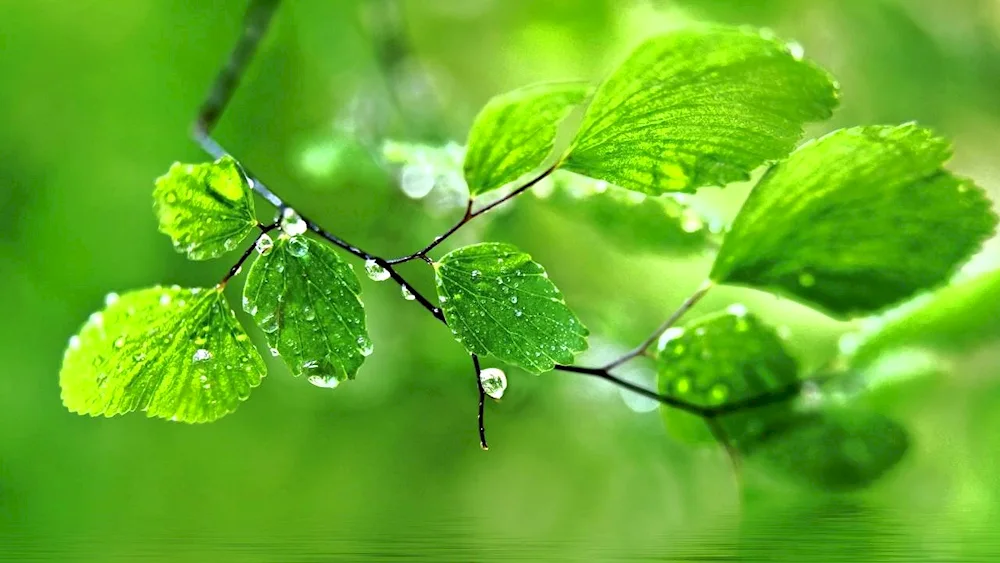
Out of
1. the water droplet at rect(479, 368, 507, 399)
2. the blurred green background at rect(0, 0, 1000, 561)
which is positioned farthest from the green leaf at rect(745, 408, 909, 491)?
the blurred green background at rect(0, 0, 1000, 561)

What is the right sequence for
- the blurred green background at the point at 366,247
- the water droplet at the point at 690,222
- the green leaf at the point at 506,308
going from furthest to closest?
the blurred green background at the point at 366,247
the water droplet at the point at 690,222
the green leaf at the point at 506,308

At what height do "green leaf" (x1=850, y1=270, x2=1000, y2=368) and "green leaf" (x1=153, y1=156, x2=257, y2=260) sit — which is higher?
"green leaf" (x1=850, y1=270, x2=1000, y2=368)

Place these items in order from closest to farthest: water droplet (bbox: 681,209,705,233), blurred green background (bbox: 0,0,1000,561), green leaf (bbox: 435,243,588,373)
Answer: green leaf (bbox: 435,243,588,373) → water droplet (bbox: 681,209,705,233) → blurred green background (bbox: 0,0,1000,561)

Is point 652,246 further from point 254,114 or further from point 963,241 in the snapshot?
point 254,114

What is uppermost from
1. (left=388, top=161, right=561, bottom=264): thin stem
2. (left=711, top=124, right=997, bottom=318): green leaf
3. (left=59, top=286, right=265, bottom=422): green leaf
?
(left=711, top=124, right=997, bottom=318): green leaf

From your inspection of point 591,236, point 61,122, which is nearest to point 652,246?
point 591,236

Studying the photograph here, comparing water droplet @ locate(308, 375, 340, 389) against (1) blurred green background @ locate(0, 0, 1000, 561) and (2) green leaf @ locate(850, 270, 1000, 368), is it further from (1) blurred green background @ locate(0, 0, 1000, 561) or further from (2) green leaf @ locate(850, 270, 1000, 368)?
(1) blurred green background @ locate(0, 0, 1000, 561)

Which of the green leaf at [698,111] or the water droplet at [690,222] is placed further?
the water droplet at [690,222]

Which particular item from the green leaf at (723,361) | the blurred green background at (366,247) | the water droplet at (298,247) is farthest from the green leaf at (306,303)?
the blurred green background at (366,247)

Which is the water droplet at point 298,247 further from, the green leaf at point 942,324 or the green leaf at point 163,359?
the green leaf at point 942,324
